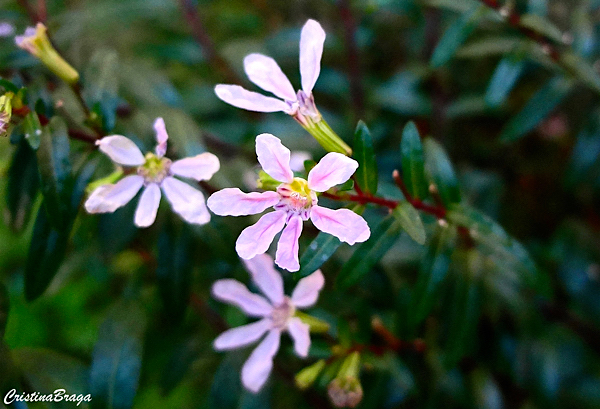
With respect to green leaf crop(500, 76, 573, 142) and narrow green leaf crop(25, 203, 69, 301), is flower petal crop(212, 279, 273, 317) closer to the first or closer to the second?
narrow green leaf crop(25, 203, 69, 301)

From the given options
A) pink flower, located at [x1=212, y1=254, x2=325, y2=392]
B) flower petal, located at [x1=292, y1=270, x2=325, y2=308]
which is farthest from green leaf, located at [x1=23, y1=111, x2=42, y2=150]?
flower petal, located at [x1=292, y1=270, x2=325, y2=308]

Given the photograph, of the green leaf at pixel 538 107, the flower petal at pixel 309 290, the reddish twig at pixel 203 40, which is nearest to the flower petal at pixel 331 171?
the flower petal at pixel 309 290

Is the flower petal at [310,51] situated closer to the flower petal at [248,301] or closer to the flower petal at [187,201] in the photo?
the flower petal at [187,201]

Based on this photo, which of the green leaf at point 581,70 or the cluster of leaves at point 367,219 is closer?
the cluster of leaves at point 367,219

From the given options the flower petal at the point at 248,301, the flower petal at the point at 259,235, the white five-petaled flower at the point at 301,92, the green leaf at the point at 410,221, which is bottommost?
the flower petal at the point at 248,301

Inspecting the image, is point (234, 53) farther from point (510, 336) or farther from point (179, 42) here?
point (510, 336)

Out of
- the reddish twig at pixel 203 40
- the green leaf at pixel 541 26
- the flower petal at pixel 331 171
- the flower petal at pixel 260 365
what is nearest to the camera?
the flower petal at pixel 331 171

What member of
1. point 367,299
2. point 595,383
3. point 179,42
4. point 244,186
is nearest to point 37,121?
point 244,186
